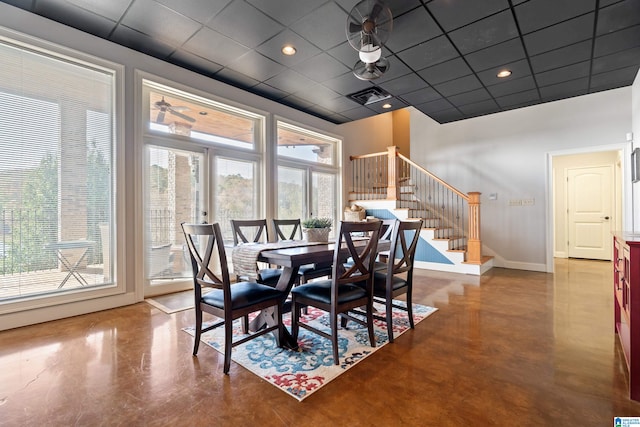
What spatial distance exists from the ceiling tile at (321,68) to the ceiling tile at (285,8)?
765 millimetres

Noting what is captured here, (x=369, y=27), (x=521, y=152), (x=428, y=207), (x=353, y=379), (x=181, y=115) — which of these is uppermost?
(x=369, y=27)

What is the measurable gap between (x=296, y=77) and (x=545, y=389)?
4.16 m

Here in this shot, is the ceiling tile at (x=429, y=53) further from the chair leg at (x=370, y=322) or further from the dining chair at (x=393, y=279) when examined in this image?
the chair leg at (x=370, y=322)

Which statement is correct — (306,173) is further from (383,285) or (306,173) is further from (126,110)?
(383,285)

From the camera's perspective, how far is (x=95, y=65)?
3.18m

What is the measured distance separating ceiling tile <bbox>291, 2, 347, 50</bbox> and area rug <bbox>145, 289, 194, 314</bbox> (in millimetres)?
3217

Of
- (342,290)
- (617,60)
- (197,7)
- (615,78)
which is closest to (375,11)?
(197,7)

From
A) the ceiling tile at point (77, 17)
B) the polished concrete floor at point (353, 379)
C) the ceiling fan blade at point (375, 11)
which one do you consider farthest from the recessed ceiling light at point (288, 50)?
the polished concrete floor at point (353, 379)

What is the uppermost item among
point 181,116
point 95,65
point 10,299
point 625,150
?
point 95,65

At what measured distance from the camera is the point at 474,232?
205 inches

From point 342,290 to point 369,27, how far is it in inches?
85.5

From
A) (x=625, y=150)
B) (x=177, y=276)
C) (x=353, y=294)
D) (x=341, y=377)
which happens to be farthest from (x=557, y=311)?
(x=177, y=276)

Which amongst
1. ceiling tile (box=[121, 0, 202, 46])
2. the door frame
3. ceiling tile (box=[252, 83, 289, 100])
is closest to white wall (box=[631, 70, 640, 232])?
the door frame

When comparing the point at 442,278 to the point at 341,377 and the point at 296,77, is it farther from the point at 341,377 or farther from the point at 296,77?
the point at 296,77
